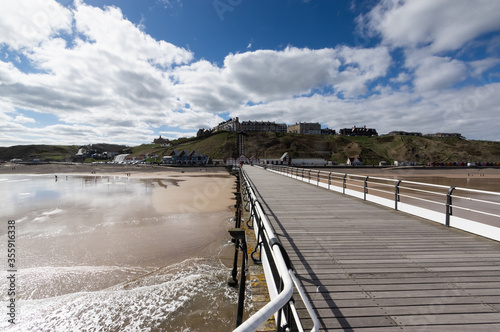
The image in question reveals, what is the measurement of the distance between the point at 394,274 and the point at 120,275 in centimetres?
856

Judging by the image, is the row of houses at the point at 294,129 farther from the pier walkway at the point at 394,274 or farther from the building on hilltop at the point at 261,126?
the pier walkway at the point at 394,274

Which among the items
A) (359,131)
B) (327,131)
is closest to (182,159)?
(327,131)

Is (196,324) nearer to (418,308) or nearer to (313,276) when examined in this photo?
(313,276)

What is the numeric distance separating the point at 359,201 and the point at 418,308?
297 inches

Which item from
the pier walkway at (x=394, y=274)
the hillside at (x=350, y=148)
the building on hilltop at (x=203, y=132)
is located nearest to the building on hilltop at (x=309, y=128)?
the hillside at (x=350, y=148)

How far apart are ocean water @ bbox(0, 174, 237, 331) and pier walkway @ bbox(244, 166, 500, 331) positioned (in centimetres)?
311

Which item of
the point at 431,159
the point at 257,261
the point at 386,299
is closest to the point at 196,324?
the point at 257,261

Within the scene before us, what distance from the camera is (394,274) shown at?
143 inches

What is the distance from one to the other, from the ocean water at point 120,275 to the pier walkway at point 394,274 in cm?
311

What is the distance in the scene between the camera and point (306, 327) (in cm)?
251

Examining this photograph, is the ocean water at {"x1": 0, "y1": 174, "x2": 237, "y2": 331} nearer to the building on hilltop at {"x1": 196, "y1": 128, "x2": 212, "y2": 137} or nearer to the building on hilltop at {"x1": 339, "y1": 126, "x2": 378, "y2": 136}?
the building on hilltop at {"x1": 196, "y1": 128, "x2": 212, "y2": 137}

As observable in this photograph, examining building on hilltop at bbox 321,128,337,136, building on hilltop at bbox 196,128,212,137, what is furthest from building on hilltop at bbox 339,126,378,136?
building on hilltop at bbox 196,128,212,137

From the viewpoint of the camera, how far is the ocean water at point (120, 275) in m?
5.81

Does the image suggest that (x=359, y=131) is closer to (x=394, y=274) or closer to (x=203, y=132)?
(x=203, y=132)
